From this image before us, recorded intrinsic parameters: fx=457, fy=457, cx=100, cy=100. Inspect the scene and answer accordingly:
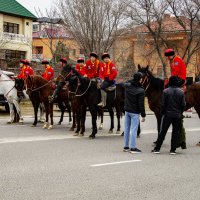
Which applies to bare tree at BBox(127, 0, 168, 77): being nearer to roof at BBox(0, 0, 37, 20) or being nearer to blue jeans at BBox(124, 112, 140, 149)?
roof at BBox(0, 0, 37, 20)

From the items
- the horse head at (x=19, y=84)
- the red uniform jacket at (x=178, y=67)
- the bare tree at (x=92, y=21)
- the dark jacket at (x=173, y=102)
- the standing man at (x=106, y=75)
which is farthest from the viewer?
the bare tree at (x=92, y=21)

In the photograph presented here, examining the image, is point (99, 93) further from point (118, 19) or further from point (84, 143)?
point (118, 19)

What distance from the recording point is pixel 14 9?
53.5 metres

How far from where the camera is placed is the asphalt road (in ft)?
24.4

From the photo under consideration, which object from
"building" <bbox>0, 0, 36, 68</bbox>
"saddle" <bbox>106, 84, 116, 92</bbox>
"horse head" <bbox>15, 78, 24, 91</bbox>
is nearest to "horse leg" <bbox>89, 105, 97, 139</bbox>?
"saddle" <bbox>106, 84, 116, 92</bbox>

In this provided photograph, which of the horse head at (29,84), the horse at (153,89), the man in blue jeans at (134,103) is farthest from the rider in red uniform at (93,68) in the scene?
the man in blue jeans at (134,103)

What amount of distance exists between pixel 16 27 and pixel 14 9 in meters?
2.12

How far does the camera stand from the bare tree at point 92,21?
30828mm

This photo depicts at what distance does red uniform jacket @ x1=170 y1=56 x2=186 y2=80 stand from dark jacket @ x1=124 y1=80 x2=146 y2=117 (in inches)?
69.9

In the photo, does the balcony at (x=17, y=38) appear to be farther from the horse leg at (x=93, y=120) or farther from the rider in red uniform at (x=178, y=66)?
the rider in red uniform at (x=178, y=66)

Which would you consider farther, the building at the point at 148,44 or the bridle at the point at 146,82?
the building at the point at 148,44

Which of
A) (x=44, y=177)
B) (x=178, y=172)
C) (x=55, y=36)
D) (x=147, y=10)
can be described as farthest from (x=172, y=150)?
(x=55, y=36)

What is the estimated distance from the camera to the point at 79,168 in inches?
369

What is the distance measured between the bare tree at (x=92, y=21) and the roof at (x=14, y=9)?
20720 mm
